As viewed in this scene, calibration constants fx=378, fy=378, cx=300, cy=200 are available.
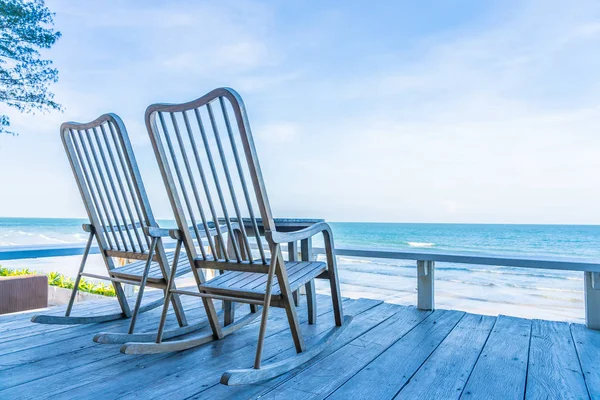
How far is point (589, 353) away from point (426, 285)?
3.11 feet

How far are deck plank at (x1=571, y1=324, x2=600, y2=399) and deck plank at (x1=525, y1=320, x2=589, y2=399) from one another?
0.8 inches

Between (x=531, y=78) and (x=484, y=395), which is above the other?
(x=531, y=78)

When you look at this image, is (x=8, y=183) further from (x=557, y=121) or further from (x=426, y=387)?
(x=557, y=121)

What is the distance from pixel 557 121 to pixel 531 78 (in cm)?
273

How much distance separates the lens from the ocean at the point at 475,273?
23.4 feet

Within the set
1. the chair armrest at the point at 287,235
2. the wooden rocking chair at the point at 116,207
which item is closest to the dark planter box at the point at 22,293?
the wooden rocking chair at the point at 116,207

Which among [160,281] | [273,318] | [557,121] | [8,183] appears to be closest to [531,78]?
[557,121]

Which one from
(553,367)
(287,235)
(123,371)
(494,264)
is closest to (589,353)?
(553,367)

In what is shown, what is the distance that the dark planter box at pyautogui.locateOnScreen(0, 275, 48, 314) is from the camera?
2410 millimetres

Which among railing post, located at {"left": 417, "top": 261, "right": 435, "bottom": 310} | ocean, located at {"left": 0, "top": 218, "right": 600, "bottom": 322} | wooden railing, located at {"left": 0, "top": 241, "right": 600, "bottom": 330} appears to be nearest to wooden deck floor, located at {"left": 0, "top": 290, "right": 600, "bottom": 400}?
wooden railing, located at {"left": 0, "top": 241, "right": 600, "bottom": 330}

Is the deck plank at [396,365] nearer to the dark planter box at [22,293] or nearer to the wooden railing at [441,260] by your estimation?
the wooden railing at [441,260]

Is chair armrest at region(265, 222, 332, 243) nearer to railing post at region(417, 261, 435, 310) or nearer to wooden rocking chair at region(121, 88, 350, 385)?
wooden rocking chair at region(121, 88, 350, 385)

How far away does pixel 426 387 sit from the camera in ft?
4.26

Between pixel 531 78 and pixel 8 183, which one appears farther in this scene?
pixel 8 183
